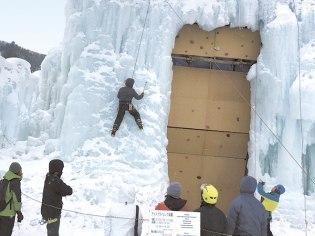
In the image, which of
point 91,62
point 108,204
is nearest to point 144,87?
point 91,62

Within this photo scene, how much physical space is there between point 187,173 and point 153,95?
6.31 feet

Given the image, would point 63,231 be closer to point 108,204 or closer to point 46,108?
point 108,204

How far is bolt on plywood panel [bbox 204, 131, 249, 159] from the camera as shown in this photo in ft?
26.9

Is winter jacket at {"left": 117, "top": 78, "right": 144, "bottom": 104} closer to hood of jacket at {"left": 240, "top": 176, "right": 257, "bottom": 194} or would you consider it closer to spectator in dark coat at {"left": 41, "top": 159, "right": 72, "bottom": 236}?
spectator in dark coat at {"left": 41, "top": 159, "right": 72, "bottom": 236}

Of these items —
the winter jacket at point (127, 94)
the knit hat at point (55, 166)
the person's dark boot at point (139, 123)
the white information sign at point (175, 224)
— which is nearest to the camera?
the white information sign at point (175, 224)

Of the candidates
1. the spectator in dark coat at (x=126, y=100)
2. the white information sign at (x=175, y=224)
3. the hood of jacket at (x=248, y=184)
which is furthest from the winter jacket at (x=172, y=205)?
the spectator in dark coat at (x=126, y=100)

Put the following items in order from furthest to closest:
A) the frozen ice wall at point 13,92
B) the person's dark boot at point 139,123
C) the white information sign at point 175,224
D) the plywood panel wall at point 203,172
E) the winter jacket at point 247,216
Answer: the frozen ice wall at point 13,92, the plywood panel wall at point 203,172, the person's dark boot at point 139,123, the winter jacket at point 247,216, the white information sign at point 175,224

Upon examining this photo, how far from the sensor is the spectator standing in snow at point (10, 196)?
173 inches

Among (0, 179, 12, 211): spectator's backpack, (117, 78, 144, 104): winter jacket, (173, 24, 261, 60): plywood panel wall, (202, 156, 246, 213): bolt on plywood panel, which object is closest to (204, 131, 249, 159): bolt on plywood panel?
(202, 156, 246, 213): bolt on plywood panel

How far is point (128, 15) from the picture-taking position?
755cm

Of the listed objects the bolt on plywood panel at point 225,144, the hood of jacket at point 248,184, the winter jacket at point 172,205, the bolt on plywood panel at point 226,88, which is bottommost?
the winter jacket at point 172,205

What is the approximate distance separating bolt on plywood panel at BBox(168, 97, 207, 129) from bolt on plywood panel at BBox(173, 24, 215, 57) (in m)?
0.91

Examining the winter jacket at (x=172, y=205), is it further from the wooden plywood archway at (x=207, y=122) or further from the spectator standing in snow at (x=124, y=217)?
the wooden plywood archway at (x=207, y=122)

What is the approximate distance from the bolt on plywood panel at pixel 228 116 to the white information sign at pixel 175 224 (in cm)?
473
